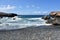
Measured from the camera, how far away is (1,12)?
6028 cm

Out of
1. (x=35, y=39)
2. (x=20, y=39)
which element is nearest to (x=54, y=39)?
(x=35, y=39)

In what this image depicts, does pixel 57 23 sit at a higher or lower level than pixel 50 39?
lower

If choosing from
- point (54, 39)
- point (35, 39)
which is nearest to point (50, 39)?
point (54, 39)

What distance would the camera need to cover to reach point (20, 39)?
46.9ft

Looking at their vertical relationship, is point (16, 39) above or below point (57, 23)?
above

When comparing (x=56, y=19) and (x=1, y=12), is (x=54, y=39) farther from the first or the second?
(x=1, y=12)

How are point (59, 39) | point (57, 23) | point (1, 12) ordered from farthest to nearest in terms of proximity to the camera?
point (1, 12) → point (57, 23) → point (59, 39)

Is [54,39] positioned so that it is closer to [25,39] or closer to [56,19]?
[25,39]

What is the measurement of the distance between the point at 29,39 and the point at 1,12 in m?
47.3

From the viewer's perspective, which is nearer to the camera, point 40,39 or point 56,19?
point 40,39

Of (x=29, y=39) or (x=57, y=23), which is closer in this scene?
(x=29, y=39)

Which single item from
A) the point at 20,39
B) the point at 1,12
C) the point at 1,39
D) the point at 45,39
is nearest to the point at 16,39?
the point at 20,39

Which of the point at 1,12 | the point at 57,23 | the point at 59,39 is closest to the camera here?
the point at 59,39

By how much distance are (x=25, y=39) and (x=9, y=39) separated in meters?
1.27
